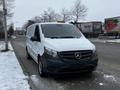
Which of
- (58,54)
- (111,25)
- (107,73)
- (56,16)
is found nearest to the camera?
(58,54)

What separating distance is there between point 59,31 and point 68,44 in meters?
1.71

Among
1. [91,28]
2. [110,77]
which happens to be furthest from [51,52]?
[91,28]

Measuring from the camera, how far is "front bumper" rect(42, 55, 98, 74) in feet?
27.6

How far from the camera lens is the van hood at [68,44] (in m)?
8.56

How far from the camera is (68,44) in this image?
28.8 feet

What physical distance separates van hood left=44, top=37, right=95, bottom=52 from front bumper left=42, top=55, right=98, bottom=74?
0.40m

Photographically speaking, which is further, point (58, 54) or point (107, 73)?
point (107, 73)

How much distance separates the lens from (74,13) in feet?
231

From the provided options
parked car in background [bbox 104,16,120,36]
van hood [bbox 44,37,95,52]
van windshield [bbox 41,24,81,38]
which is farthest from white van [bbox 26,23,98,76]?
parked car in background [bbox 104,16,120,36]

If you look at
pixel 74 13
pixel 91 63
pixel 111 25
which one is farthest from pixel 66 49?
pixel 74 13

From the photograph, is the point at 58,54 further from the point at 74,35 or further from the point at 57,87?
the point at 74,35

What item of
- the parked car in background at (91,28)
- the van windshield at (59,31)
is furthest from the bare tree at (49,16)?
the van windshield at (59,31)

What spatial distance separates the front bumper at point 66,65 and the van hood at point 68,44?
40cm

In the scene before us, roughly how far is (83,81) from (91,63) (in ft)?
2.12
